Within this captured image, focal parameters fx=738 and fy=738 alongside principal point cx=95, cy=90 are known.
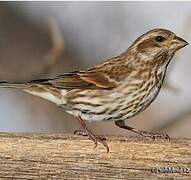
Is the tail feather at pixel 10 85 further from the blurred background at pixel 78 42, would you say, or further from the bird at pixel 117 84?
the blurred background at pixel 78 42

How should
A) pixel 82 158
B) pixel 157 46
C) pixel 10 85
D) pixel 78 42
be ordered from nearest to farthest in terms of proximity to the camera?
pixel 82 158 < pixel 10 85 < pixel 157 46 < pixel 78 42

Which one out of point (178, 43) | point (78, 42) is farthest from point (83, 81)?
point (78, 42)

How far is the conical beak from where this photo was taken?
4430 millimetres

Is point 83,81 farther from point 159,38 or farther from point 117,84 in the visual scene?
point 159,38

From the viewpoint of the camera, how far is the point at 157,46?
4820mm

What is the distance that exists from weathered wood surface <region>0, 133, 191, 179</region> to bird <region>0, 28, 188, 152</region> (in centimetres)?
76

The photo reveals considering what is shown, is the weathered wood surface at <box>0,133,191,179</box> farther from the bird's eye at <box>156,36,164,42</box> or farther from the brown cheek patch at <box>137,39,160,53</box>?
the brown cheek patch at <box>137,39,160,53</box>

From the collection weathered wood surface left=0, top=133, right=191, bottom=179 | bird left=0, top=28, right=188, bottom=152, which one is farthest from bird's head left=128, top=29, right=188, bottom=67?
weathered wood surface left=0, top=133, right=191, bottom=179

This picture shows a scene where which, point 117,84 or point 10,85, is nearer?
point 10,85

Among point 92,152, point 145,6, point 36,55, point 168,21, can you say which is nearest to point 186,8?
point 168,21

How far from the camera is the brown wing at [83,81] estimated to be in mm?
4797

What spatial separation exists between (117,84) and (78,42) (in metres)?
1.68

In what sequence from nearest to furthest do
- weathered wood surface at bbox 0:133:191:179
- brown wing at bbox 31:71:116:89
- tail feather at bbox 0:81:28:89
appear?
weathered wood surface at bbox 0:133:191:179
tail feather at bbox 0:81:28:89
brown wing at bbox 31:71:116:89

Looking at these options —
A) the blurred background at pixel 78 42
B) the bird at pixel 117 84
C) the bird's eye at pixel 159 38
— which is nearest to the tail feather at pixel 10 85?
the bird at pixel 117 84
